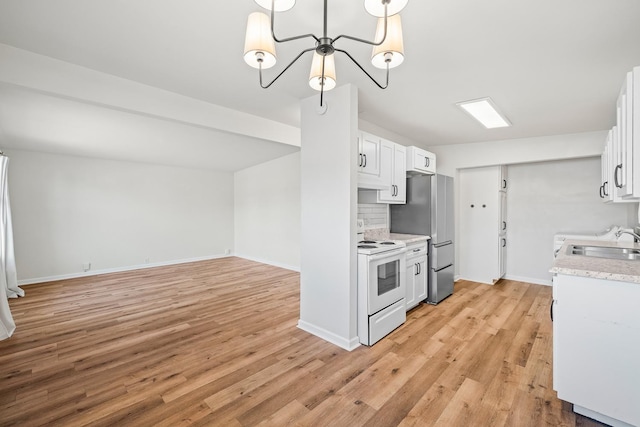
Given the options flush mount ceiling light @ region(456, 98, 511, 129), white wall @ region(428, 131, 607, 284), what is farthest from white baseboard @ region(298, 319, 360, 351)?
white wall @ region(428, 131, 607, 284)

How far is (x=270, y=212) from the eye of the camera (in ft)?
22.0

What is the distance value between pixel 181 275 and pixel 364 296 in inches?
169

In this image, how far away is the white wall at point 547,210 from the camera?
4477 mm

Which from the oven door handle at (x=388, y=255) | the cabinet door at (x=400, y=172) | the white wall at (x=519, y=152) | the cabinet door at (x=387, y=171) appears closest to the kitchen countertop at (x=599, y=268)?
the oven door handle at (x=388, y=255)

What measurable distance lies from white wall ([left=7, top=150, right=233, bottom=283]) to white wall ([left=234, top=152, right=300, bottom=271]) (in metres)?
0.51

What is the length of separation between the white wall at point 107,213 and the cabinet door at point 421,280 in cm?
554

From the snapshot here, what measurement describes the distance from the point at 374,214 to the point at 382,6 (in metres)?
3.10

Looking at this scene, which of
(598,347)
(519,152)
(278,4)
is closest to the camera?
(278,4)

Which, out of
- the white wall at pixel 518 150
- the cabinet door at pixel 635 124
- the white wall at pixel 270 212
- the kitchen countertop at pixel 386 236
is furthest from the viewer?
the white wall at pixel 270 212

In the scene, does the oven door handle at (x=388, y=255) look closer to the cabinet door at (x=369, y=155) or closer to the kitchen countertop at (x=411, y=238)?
the kitchen countertop at (x=411, y=238)

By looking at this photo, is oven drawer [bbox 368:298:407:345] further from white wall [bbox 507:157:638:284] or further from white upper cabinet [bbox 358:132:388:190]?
white wall [bbox 507:157:638:284]

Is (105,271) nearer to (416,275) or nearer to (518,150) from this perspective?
(416,275)

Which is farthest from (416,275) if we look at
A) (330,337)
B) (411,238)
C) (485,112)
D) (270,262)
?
(270,262)

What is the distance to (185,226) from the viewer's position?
692 cm
